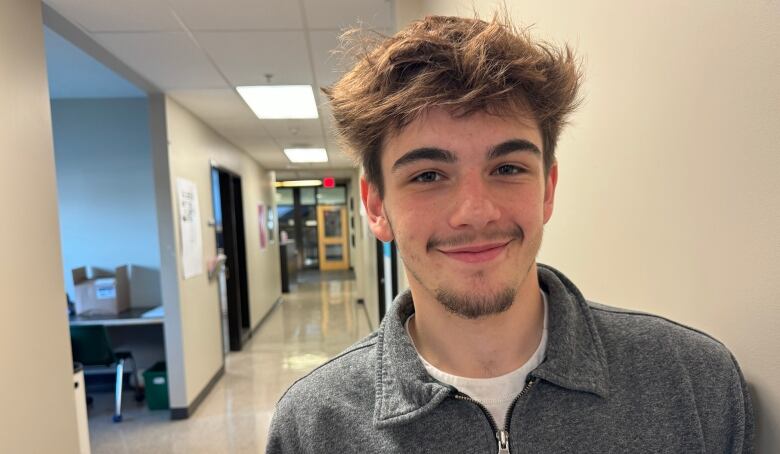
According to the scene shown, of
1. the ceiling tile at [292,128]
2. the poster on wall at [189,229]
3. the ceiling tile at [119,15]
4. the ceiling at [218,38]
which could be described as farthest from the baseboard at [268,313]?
the ceiling tile at [119,15]

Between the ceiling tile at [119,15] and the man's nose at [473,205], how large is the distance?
2184mm

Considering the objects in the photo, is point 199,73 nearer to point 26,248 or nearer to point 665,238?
point 26,248

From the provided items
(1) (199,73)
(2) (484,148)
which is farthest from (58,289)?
(2) (484,148)

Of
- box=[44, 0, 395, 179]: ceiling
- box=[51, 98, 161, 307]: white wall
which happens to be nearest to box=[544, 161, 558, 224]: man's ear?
box=[44, 0, 395, 179]: ceiling

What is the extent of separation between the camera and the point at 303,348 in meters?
5.39

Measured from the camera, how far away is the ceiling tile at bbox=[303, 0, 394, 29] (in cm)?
225

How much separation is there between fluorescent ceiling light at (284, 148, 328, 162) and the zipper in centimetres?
581

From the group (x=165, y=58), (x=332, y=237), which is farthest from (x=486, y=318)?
(x=332, y=237)

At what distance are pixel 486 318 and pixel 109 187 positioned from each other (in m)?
4.56

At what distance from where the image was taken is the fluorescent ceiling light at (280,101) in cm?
349

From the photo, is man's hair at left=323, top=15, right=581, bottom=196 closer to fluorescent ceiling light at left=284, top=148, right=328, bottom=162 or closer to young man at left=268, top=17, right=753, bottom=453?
young man at left=268, top=17, right=753, bottom=453

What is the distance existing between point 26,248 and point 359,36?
1850 millimetres

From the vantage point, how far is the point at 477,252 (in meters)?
0.69

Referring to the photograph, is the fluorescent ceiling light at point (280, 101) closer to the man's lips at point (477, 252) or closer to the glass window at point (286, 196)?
the man's lips at point (477, 252)
